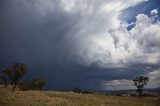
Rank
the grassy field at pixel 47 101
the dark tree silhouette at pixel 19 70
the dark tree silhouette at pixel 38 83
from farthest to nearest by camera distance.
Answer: the dark tree silhouette at pixel 38 83 < the dark tree silhouette at pixel 19 70 < the grassy field at pixel 47 101

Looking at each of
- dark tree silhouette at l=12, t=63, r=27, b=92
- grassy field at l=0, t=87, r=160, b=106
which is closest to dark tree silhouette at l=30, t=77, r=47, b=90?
dark tree silhouette at l=12, t=63, r=27, b=92

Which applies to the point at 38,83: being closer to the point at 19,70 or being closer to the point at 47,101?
the point at 19,70

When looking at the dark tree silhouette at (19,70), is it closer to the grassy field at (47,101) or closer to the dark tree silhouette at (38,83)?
the grassy field at (47,101)

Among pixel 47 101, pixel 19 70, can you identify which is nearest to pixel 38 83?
pixel 19 70

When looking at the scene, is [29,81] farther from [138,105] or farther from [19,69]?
[138,105]

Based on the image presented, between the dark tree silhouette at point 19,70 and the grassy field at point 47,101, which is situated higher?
the dark tree silhouette at point 19,70

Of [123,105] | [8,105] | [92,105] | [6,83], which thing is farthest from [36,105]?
[6,83]

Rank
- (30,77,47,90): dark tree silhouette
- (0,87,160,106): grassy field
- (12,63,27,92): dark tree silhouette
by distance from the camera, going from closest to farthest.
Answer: (0,87,160,106): grassy field → (12,63,27,92): dark tree silhouette → (30,77,47,90): dark tree silhouette

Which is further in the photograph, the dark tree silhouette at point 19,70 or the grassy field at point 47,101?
the dark tree silhouette at point 19,70

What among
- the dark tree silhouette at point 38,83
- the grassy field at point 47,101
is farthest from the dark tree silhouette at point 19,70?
the dark tree silhouette at point 38,83

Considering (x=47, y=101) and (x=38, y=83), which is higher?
(x=38, y=83)

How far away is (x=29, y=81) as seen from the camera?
173875 millimetres

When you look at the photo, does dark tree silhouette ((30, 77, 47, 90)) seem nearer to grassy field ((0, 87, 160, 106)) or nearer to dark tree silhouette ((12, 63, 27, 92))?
dark tree silhouette ((12, 63, 27, 92))

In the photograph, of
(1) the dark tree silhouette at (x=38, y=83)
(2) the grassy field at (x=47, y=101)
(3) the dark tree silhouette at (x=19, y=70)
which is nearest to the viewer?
(2) the grassy field at (x=47, y=101)
